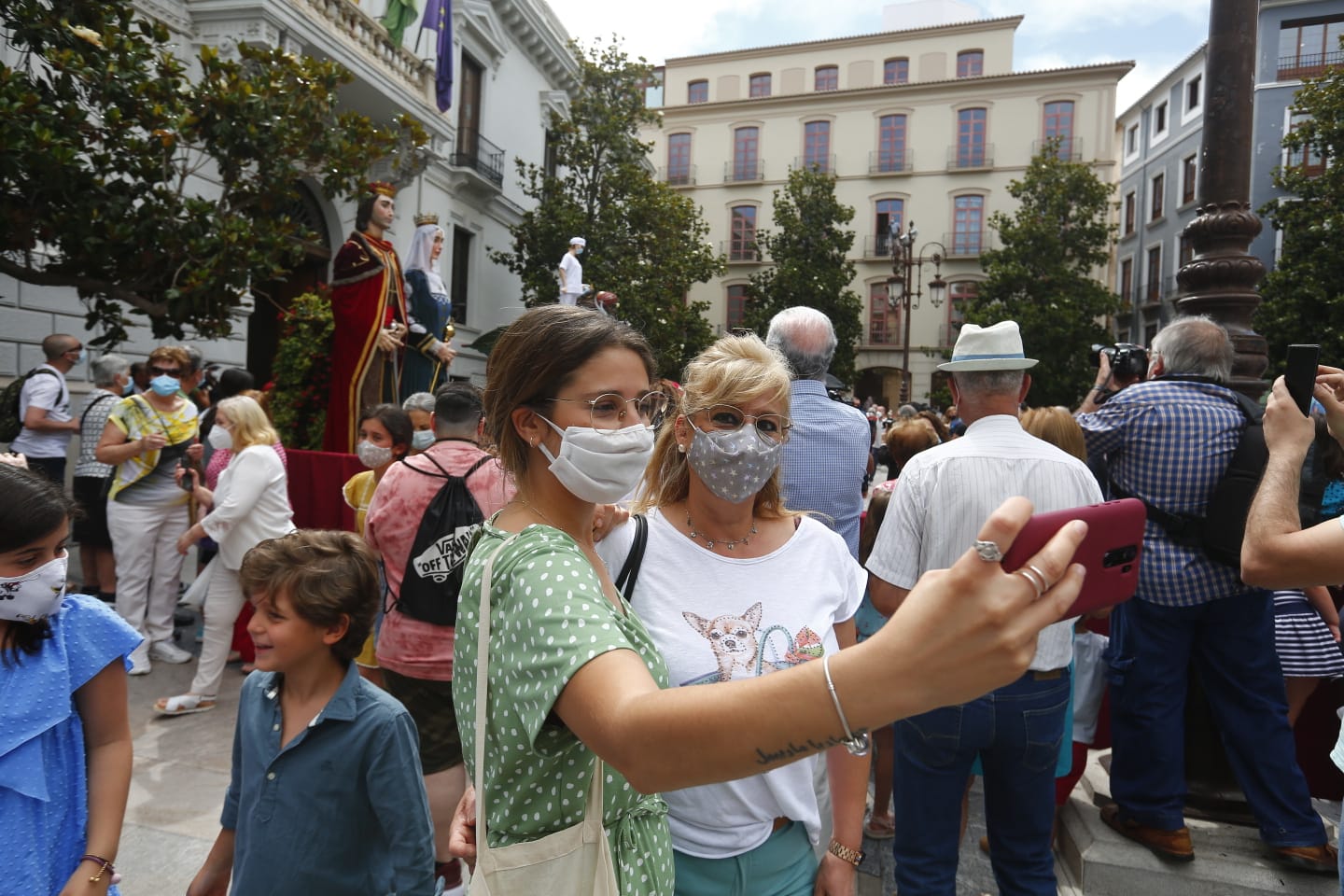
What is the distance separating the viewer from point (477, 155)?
20906 mm

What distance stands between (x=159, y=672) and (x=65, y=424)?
251 centimetres

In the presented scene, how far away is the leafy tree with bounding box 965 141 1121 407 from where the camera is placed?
99.6 ft

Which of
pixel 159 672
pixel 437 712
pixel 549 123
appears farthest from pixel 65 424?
pixel 549 123

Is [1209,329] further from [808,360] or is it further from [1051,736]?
[1051,736]

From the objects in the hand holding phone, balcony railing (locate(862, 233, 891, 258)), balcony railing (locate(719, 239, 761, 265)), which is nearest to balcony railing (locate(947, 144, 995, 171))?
balcony railing (locate(862, 233, 891, 258))

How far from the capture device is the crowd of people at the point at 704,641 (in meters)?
0.96

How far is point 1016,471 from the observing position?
2791 mm

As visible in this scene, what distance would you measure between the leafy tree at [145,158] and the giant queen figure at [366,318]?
0.80 metres

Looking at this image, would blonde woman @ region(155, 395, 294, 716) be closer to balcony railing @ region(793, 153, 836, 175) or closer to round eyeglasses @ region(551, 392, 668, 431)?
round eyeglasses @ region(551, 392, 668, 431)

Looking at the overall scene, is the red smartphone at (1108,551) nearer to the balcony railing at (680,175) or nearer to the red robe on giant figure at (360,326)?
the red robe on giant figure at (360,326)

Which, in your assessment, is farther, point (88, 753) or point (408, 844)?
point (408, 844)

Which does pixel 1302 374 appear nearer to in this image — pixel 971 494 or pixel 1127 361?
pixel 971 494

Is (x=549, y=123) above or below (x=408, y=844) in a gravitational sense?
above

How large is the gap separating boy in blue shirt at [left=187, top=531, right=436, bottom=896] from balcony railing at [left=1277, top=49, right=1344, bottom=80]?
115 feet
